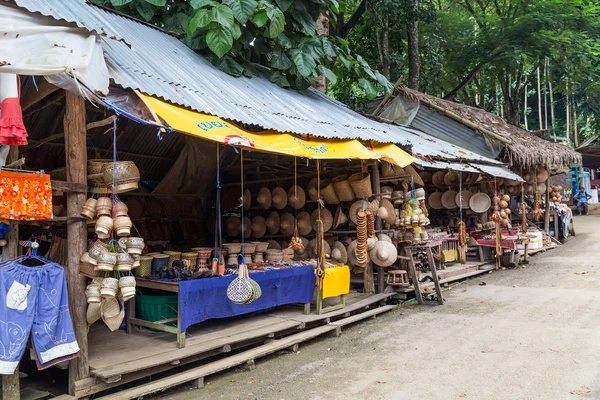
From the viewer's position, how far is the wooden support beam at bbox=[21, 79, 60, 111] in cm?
409

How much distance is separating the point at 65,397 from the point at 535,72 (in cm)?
2368

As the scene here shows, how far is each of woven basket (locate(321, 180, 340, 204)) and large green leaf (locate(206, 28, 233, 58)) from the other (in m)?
2.75

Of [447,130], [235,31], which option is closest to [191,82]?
[235,31]

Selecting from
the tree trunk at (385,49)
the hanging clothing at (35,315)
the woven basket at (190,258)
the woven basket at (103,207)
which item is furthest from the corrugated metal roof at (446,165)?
the hanging clothing at (35,315)

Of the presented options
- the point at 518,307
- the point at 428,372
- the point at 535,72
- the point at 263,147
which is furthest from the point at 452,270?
the point at 535,72

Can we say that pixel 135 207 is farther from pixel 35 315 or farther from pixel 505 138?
pixel 505 138

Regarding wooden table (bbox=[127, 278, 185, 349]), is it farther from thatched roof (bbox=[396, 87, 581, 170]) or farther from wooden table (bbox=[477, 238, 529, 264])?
thatched roof (bbox=[396, 87, 581, 170])

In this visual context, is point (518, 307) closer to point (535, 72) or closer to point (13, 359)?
point (13, 359)

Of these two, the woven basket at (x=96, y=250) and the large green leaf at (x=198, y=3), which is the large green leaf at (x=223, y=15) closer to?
the large green leaf at (x=198, y=3)

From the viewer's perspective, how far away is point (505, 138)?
1237cm

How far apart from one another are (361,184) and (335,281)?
167 centimetres

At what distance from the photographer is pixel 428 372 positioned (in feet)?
16.1

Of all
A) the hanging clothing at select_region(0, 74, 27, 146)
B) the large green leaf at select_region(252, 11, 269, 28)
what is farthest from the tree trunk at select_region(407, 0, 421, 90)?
the hanging clothing at select_region(0, 74, 27, 146)

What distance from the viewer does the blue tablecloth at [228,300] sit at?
5.06 metres
